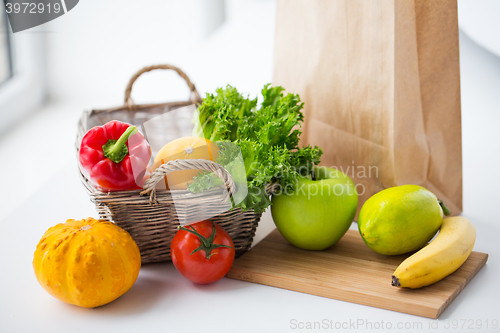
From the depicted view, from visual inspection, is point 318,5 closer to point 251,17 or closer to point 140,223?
point 140,223

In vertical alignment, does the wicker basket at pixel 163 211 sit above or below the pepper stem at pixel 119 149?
below

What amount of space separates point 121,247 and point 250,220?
0.25 m

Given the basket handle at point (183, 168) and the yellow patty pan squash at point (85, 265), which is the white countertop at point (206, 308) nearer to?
the yellow patty pan squash at point (85, 265)

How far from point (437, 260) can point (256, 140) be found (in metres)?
0.40

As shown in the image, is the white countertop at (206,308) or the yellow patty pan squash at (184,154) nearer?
the white countertop at (206,308)

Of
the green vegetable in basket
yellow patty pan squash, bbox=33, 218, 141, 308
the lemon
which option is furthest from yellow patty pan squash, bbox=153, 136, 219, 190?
the lemon

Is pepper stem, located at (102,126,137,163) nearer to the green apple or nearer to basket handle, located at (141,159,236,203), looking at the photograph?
basket handle, located at (141,159,236,203)

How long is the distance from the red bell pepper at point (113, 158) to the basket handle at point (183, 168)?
58 millimetres

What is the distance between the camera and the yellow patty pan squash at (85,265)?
2.26 feet

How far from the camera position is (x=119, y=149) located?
813 millimetres

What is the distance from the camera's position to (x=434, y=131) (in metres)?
1.01

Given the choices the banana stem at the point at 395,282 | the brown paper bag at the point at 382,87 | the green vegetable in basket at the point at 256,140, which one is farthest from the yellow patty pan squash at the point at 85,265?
the brown paper bag at the point at 382,87

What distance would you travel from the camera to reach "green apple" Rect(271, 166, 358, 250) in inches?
33.3

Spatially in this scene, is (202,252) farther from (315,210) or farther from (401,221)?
(401,221)
